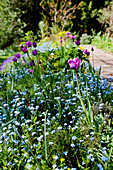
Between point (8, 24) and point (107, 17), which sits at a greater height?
point (107, 17)

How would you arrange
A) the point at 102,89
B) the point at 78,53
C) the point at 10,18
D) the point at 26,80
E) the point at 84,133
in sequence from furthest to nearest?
the point at 10,18 → the point at 78,53 → the point at 26,80 → the point at 102,89 → the point at 84,133

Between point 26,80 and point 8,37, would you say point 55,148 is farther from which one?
point 8,37

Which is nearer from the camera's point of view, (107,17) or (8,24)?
(8,24)

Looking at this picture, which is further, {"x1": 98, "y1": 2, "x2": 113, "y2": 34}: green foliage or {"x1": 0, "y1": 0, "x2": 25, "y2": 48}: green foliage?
{"x1": 98, "y1": 2, "x2": 113, "y2": 34}: green foliage

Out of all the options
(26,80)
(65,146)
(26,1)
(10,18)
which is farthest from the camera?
(26,1)

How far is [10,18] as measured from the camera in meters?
8.77

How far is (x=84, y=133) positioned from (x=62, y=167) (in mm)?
428

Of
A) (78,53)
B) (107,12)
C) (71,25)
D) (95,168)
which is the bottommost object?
(95,168)

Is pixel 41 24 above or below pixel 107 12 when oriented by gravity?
below

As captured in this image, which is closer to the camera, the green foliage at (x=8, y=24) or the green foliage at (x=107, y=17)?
the green foliage at (x=8, y=24)

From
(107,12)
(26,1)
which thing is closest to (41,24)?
(26,1)

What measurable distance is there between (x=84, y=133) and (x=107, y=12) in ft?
31.7

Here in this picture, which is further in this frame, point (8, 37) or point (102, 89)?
point (8, 37)

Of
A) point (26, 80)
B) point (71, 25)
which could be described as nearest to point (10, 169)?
point (26, 80)
